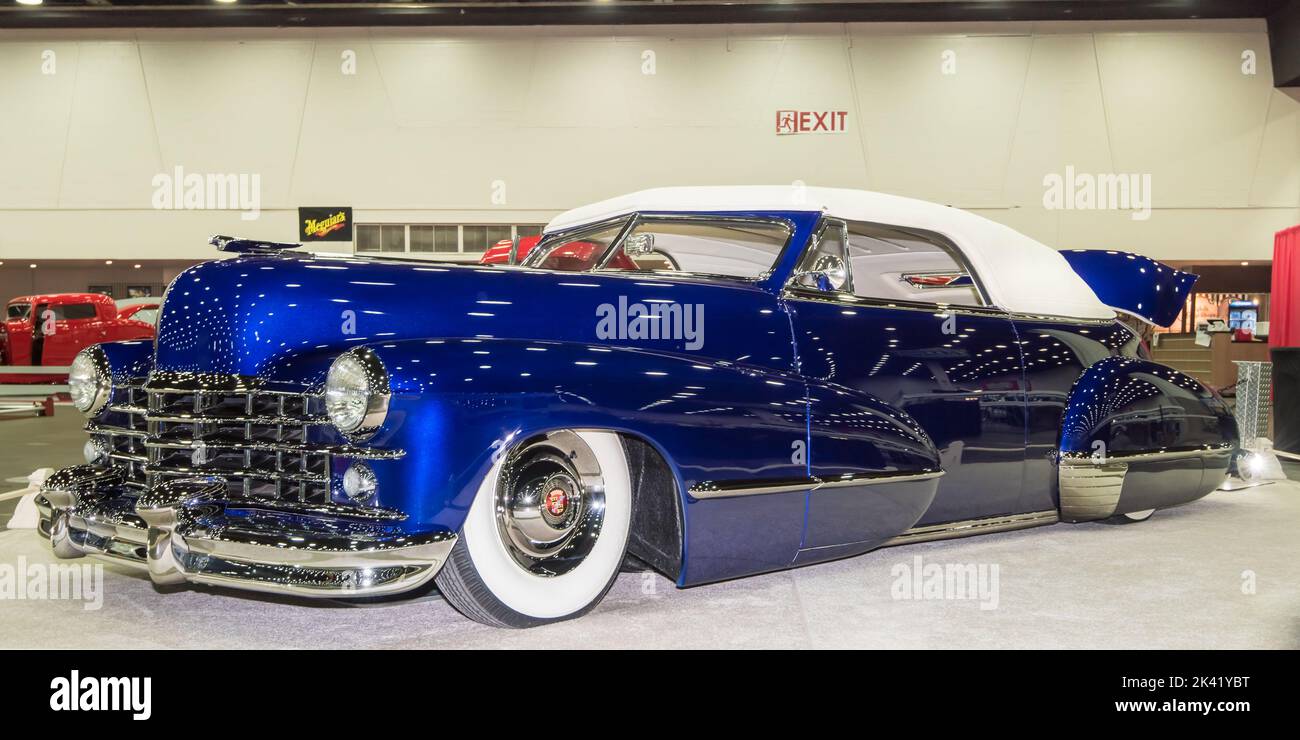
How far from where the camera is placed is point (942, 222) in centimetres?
449

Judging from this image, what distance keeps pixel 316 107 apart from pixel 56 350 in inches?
231

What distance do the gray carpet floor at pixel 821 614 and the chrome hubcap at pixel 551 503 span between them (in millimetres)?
222

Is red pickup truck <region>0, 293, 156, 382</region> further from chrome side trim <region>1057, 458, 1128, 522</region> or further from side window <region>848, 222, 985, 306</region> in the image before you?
chrome side trim <region>1057, 458, 1128, 522</region>

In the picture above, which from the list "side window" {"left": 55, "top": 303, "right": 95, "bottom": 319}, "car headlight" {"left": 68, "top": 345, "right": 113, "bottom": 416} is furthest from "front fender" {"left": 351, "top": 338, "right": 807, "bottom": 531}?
"side window" {"left": 55, "top": 303, "right": 95, "bottom": 319}

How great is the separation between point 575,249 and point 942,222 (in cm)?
157

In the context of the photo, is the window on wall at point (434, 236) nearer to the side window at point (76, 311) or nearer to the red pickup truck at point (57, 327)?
the red pickup truck at point (57, 327)

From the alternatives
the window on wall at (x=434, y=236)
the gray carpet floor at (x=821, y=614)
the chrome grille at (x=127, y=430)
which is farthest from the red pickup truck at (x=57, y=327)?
the chrome grille at (x=127, y=430)

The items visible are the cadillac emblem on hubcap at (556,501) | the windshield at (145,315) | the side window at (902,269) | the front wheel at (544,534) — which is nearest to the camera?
the front wheel at (544,534)

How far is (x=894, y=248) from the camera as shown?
4.90 m

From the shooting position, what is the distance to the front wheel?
2953 millimetres

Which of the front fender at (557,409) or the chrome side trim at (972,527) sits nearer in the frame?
the front fender at (557,409)

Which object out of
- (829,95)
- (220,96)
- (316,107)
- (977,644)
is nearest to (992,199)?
(829,95)

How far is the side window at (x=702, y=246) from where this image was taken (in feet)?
13.4
